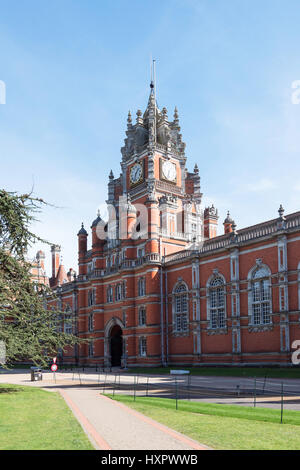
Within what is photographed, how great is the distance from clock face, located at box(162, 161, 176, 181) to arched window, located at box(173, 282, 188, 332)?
16352 millimetres

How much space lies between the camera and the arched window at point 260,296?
38531 mm

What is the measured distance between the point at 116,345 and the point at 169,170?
22852 mm

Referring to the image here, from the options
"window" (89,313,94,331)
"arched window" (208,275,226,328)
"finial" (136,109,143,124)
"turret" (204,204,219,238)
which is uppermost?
"finial" (136,109,143,124)

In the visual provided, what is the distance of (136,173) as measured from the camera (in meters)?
60.2

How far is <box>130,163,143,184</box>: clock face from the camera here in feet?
194

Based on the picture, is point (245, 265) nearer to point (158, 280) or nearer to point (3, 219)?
point (158, 280)

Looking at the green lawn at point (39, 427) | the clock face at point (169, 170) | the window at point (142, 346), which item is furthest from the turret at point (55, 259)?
the green lawn at point (39, 427)

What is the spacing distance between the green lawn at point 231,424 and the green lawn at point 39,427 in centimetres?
264

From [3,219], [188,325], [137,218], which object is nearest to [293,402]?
[3,219]

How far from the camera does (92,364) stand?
195ft

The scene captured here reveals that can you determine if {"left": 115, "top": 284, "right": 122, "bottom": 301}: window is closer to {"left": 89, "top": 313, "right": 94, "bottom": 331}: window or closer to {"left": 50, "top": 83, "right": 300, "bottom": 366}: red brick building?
{"left": 50, "top": 83, "right": 300, "bottom": 366}: red brick building

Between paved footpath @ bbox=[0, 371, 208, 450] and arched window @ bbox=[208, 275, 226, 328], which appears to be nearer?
paved footpath @ bbox=[0, 371, 208, 450]

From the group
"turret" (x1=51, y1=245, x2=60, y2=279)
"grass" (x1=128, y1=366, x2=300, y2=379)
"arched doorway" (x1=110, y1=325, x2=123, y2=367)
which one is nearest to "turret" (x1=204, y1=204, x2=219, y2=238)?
"arched doorway" (x1=110, y1=325, x2=123, y2=367)

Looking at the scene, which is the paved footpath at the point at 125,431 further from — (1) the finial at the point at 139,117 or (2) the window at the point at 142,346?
(1) the finial at the point at 139,117
